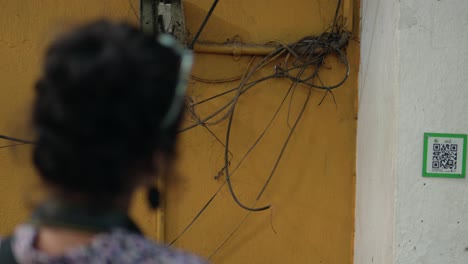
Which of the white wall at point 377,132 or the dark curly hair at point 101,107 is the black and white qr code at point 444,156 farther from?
the dark curly hair at point 101,107

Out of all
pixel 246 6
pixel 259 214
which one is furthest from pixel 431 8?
pixel 259 214

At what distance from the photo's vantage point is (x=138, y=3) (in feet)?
10.1

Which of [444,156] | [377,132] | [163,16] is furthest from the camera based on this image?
[163,16]

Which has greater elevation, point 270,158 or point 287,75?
point 287,75

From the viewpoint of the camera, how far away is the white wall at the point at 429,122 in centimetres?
242

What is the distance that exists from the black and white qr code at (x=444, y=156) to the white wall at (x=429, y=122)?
2.6 inches

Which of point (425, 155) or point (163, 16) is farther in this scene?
point (163, 16)

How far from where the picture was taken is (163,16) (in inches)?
115

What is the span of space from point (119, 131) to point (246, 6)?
2.47m

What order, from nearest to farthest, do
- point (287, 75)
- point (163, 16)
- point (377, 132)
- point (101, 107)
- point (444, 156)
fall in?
point (101, 107) → point (444, 156) → point (377, 132) → point (163, 16) → point (287, 75)

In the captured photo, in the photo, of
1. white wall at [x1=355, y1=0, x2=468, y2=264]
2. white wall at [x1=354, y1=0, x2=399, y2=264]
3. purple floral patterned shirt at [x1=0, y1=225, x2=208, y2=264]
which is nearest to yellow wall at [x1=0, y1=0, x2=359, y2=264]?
white wall at [x1=354, y1=0, x2=399, y2=264]

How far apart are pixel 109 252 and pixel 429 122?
1974 millimetres

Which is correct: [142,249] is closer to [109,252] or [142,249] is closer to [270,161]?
[109,252]

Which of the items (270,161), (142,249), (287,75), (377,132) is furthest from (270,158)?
(142,249)
